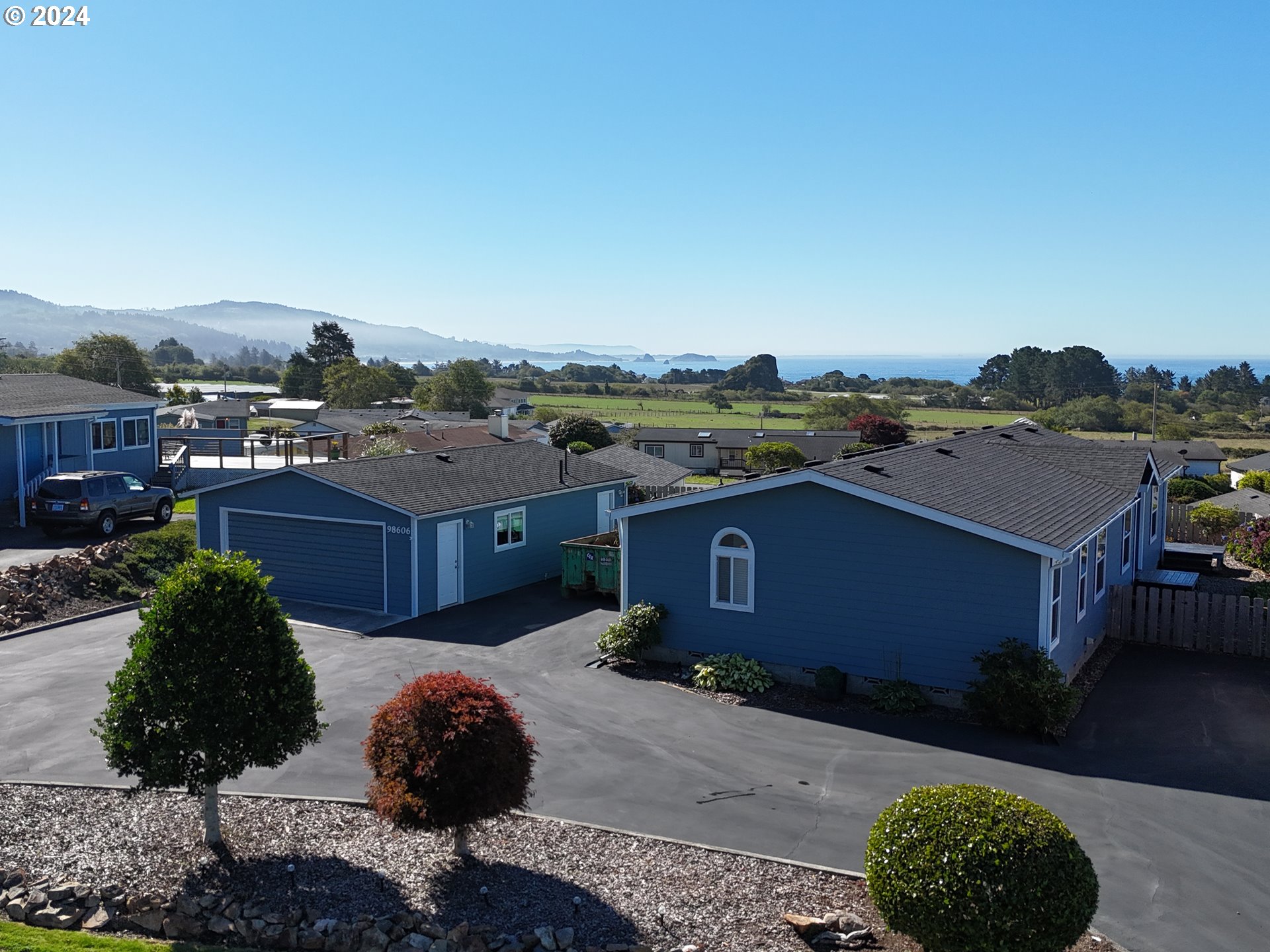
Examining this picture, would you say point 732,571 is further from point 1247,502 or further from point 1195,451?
point 1195,451

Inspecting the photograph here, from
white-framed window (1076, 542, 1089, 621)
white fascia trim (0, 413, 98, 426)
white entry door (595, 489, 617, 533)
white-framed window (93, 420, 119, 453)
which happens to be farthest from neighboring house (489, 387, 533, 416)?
white-framed window (1076, 542, 1089, 621)

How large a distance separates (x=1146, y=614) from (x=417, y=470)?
55.2 feet

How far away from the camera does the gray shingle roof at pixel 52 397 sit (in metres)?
32.6

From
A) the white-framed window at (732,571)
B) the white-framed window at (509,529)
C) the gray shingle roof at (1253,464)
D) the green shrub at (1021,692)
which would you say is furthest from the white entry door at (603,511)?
the gray shingle roof at (1253,464)

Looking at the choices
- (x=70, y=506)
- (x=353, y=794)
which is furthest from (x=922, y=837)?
(x=70, y=506)

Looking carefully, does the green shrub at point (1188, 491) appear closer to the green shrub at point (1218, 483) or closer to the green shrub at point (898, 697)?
the green shrub at point (1218, 483)

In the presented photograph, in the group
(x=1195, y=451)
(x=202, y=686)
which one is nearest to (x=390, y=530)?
(x=202, y=686)

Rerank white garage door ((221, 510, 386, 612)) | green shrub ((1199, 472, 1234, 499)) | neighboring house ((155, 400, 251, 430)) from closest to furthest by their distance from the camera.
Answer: white garage door ((221, 510, 386, 612))
green shrub ((1199, 472, 1234, 499))
neighboring house ((155, 400, 251, 430))

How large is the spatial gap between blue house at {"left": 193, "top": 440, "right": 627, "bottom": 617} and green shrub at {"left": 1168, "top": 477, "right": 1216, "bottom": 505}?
30952mm

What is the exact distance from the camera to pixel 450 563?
23562 millimetres

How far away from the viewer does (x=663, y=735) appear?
14883mm

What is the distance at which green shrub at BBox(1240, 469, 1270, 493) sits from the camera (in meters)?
47.1

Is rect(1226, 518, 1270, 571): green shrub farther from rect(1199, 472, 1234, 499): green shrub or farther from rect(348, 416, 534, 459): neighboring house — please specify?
rect(348, 416, 534, 459): neighboring house

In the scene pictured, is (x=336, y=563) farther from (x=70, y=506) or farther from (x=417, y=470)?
(x=70, y=506)
